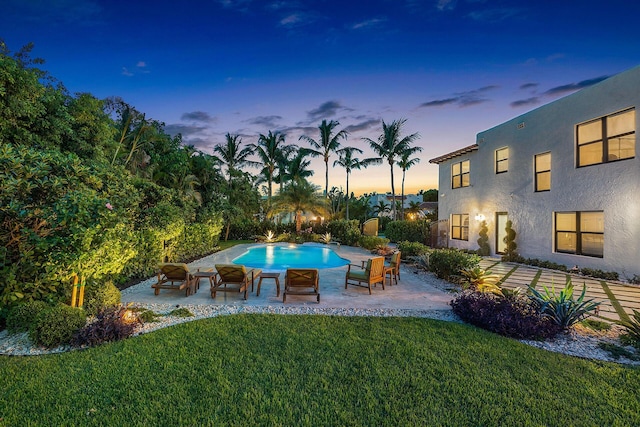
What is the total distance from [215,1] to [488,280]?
12.2m

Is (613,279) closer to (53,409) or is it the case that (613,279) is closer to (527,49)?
(527,49)

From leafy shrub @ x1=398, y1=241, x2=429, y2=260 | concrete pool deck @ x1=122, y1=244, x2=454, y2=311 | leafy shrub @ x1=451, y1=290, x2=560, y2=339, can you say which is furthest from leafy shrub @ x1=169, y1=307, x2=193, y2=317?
leafy shrub @ x1=398, y1=241, x2=429, y2=260

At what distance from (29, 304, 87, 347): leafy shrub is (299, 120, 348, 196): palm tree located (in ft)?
85.7

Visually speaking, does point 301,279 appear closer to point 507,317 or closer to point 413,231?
point 507,317

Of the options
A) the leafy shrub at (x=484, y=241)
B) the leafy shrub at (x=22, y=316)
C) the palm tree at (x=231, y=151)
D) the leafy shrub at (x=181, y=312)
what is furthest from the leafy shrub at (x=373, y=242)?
the palm tree at (x=231, y=151)

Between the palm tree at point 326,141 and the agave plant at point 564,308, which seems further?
the palm tree at point 326,141

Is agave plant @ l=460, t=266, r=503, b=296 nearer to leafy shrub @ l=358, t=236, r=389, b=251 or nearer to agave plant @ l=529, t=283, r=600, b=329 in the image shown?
agave plant @ l=529, t=283, r=600, b=329

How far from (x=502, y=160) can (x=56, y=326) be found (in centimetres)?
1749

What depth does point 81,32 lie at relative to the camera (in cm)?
984

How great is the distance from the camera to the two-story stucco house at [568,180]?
367 inches

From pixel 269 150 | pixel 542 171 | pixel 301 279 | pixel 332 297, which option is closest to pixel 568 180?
pixel 542 171

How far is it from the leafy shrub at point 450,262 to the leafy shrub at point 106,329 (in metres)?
8.31

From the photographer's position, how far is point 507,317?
16.5 ft

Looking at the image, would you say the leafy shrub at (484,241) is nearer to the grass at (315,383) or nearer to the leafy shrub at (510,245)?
the leafy shrub at (510,245)
